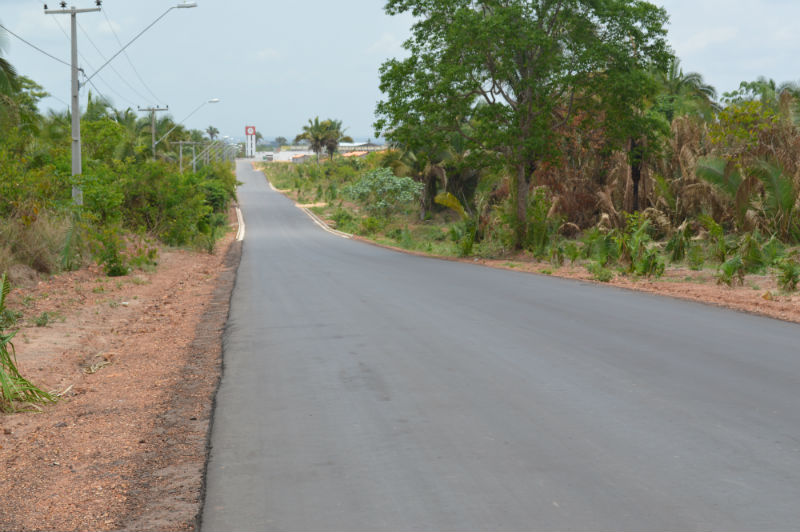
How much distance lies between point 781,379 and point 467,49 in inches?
770

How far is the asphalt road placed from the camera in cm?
449

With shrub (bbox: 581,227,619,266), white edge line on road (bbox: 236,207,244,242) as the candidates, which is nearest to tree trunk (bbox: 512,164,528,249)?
shrub (bbox: 581,227,619,266)

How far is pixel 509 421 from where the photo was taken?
625 centimetres

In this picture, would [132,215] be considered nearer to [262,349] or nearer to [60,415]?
[262,349]

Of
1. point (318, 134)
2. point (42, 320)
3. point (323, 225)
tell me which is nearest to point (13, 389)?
point (42, 320)

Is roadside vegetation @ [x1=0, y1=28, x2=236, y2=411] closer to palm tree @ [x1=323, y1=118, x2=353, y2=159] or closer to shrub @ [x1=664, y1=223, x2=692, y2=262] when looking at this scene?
shrub @ [x1=664, y1=223, x2=692, y2=262]

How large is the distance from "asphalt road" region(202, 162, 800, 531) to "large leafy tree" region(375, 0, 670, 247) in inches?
558

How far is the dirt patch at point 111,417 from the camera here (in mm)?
4820

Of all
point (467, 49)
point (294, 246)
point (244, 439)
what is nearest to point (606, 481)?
point (244, 439)

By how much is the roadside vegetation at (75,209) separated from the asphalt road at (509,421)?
3.10m

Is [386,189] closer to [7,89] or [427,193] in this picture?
[427,193]

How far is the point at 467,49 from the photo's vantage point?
25109mm

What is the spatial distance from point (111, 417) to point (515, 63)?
21.7 metres

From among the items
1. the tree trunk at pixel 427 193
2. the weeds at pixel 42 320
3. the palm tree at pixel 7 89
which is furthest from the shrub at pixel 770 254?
the tree trunk at pixel 427 193
